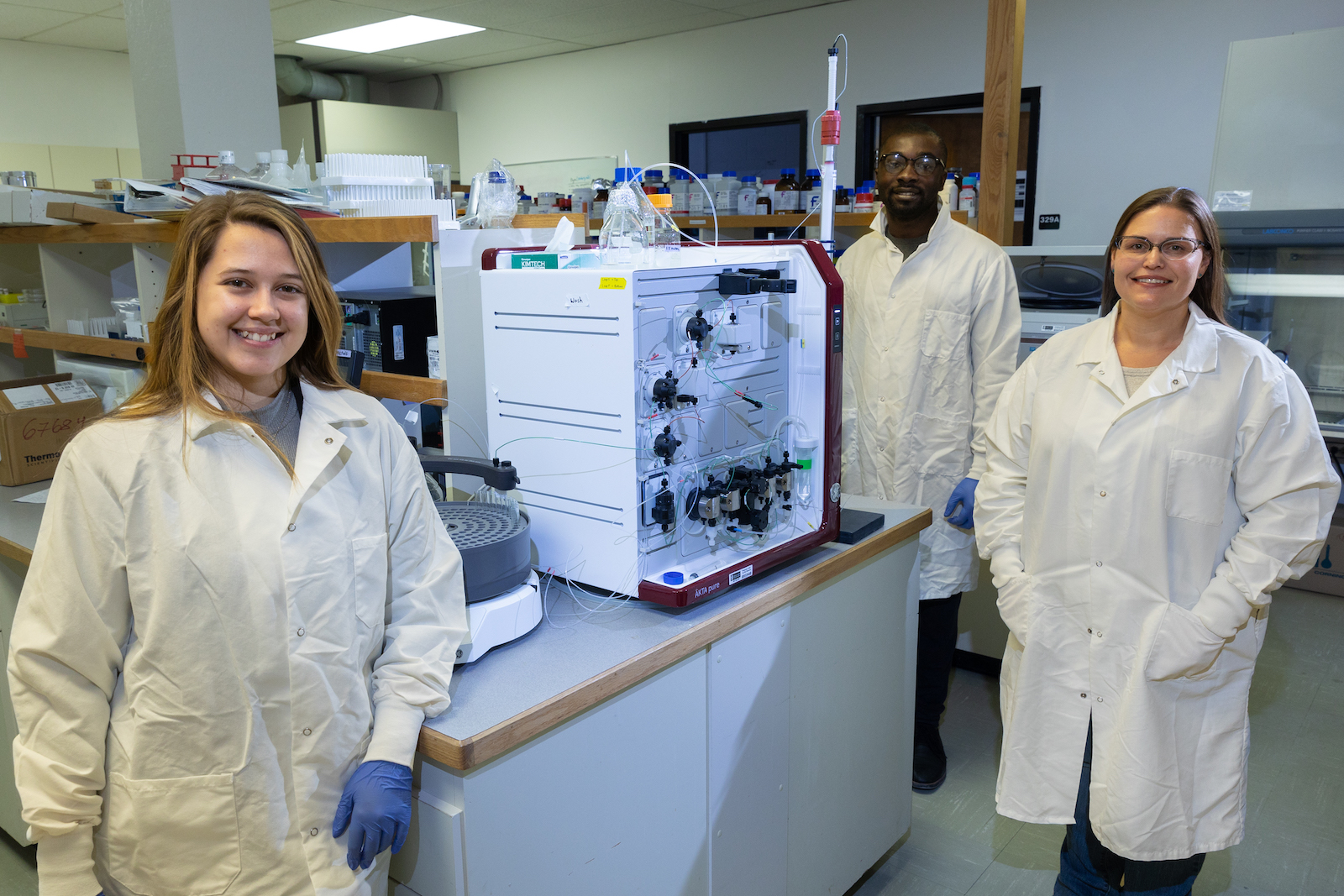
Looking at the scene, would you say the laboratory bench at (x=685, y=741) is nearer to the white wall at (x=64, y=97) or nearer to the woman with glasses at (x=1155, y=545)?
the woman with glasses at (x=1155, y=545)

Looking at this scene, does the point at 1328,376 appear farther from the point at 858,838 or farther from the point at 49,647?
the point at 49,647

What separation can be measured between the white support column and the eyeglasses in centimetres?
288

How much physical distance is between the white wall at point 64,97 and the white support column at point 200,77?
4005mm

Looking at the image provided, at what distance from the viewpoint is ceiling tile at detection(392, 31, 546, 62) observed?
20.7 ft

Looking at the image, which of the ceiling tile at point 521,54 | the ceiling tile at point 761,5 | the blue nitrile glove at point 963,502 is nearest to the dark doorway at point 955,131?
the ceiling tile at point 761,5

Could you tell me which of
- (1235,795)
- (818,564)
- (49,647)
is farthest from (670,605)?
(1235,795)

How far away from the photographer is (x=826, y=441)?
155 cm

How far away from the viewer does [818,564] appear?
157 centimetres

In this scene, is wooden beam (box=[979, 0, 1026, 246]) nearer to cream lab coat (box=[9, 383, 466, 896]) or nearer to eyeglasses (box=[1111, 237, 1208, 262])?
eyeglasses (box=[1111, 237, 1208, 262])

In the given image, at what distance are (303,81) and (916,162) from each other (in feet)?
21.3

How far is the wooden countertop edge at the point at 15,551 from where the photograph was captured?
5.50ft

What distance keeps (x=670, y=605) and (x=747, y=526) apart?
211 millimetres

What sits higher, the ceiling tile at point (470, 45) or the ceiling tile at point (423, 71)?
the ceiling tile at point (423, 71)

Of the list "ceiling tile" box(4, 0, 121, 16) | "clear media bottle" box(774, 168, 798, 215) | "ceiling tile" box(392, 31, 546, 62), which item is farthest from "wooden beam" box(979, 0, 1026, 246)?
"ceiling tile" box(4, 0, 121, 16)
